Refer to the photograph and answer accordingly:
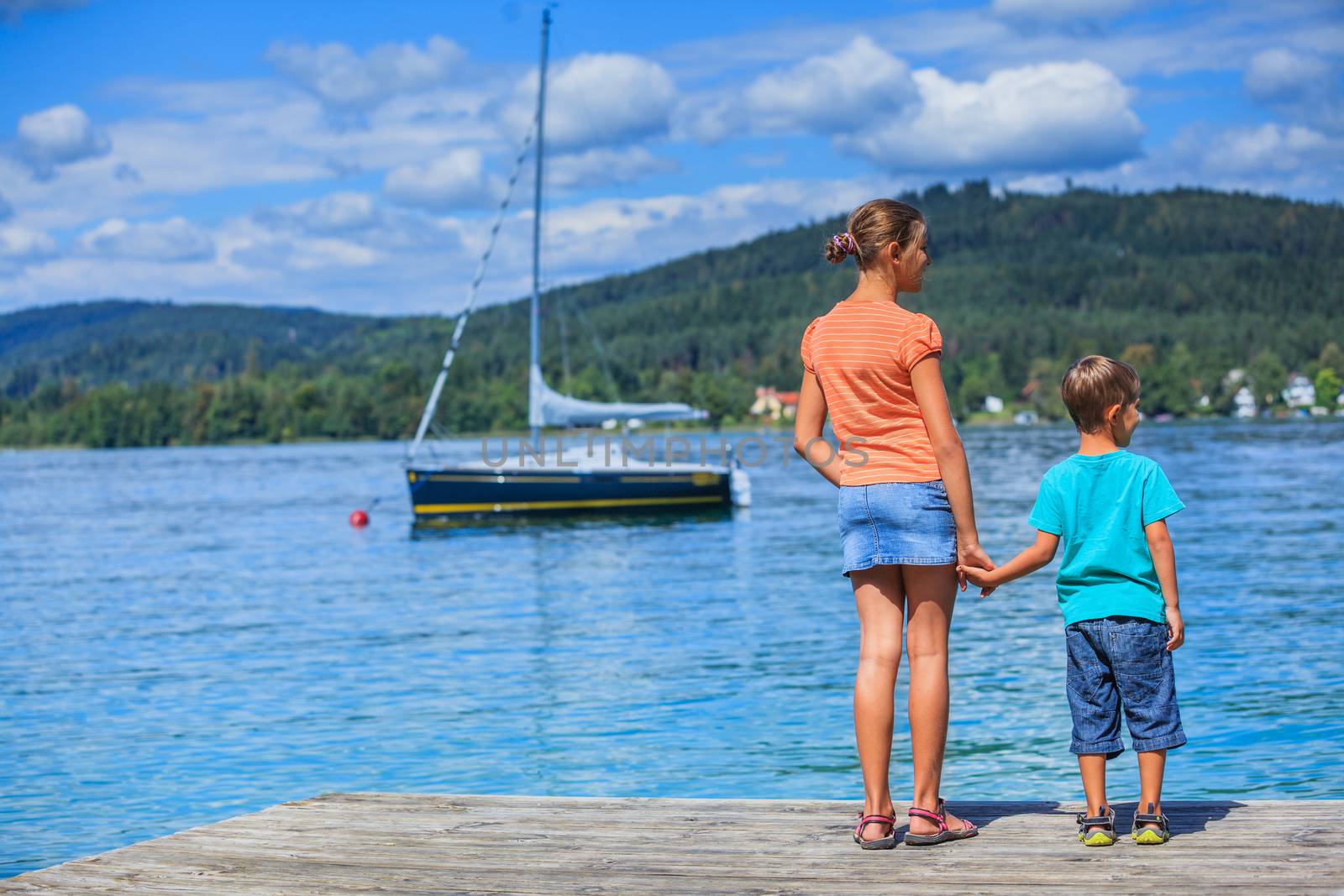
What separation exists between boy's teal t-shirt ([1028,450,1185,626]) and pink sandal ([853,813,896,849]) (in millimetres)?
903

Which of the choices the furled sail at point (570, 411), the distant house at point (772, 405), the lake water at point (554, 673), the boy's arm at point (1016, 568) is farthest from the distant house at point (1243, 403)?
the boy's arm at point (1016, 568)

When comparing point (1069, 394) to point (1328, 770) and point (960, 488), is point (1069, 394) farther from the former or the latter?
point (1328, 770)

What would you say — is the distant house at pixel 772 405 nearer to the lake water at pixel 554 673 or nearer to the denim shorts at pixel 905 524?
the lake water at pixel 554 673

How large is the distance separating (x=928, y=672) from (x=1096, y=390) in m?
1.07

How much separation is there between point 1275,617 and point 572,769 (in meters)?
10.9

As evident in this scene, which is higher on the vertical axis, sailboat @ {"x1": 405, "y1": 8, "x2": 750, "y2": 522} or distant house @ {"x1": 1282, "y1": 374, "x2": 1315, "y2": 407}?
distant house @ {"x1": 1282, "y1": 374, "x2": 1315, "y2": 407}

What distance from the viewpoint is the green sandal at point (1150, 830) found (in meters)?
4.36

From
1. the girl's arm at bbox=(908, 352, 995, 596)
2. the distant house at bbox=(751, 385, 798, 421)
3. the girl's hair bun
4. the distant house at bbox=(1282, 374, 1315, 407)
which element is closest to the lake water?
the girl's arm at bbox=(908, 352, 995, 596)

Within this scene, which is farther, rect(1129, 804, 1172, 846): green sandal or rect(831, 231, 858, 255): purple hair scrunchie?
rect(831, 231, 858, 255): purple hair scrunchie

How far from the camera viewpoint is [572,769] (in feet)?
35.1

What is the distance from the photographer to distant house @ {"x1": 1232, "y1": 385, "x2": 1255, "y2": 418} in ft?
523

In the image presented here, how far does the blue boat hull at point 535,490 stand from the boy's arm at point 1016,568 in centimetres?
3243

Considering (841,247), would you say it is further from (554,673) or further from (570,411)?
(570,411)

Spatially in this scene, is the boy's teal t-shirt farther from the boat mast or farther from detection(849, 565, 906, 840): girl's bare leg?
the boat mast
